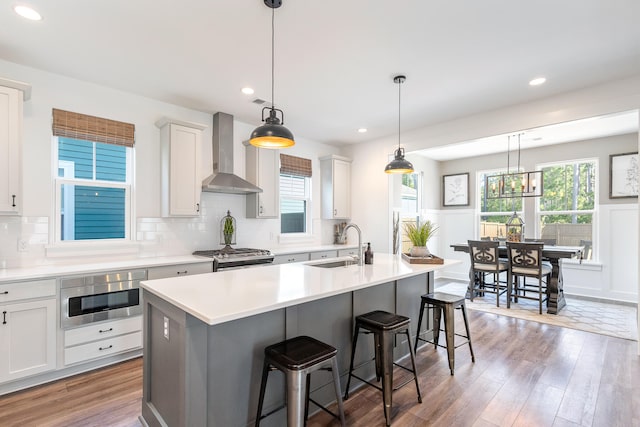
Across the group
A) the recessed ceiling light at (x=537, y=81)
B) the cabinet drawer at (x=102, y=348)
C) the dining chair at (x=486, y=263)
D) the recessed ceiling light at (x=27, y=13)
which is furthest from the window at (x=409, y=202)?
the recessed ceiling light at (x=27, y=13)

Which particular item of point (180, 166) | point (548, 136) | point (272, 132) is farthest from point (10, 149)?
point (548, 136)

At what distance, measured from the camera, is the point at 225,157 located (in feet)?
14.1

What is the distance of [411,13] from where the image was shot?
7.45ft

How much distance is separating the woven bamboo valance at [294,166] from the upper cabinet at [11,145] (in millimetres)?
3197

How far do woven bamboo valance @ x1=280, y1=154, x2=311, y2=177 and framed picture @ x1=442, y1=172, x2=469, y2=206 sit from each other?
355 cm

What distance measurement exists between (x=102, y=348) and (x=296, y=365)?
2.32 meters

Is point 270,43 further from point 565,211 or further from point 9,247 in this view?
point 565,211

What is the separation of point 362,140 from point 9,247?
4950 mm

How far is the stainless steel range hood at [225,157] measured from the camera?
4159 mm

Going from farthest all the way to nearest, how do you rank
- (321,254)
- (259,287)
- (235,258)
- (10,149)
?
(321,254) < (235,258) < (10,149) < (259,287)

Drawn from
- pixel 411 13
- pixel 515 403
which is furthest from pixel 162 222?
pixel 515 403

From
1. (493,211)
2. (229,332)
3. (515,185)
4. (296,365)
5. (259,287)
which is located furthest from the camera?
(493,211)

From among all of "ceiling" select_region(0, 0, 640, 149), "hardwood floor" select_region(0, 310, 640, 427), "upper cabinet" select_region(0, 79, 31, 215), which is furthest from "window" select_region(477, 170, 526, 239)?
"upper cabinet" select_region(0, 79, 31, 215)

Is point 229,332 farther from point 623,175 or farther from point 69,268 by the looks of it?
point 623,175
